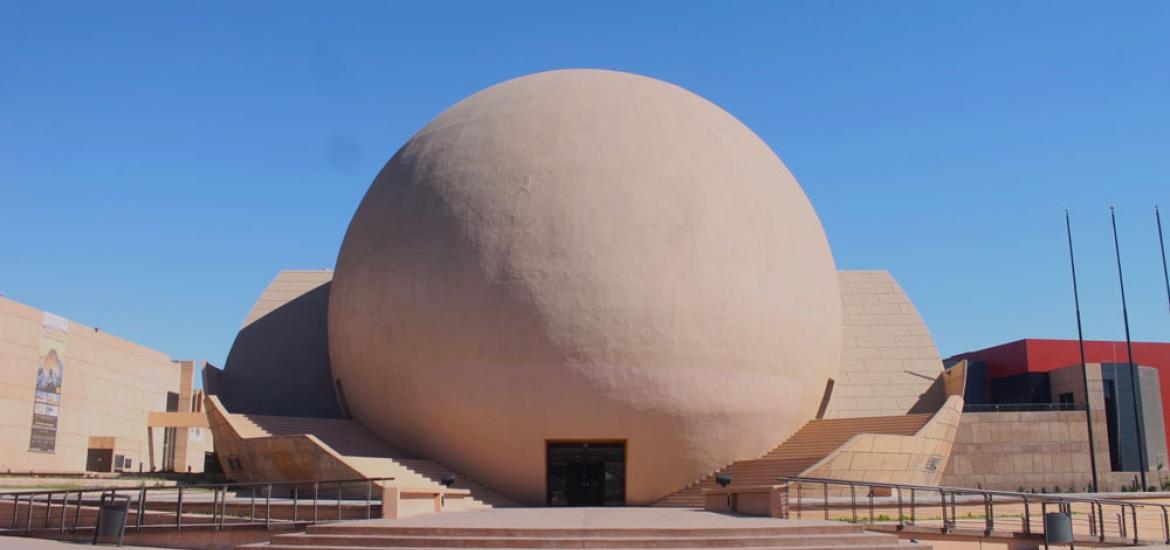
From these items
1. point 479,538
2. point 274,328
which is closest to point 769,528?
point 479,538

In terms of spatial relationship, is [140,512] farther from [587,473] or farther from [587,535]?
[587,473]

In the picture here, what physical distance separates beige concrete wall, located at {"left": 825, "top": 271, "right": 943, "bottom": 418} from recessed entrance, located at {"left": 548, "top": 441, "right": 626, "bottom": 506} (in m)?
8.62

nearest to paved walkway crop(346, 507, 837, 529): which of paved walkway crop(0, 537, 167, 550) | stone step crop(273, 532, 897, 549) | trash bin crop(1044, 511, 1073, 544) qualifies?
stone step crop(273, 532, 897, 549)

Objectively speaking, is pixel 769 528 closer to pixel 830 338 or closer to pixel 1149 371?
pixel 830 338

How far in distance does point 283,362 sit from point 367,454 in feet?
29.8

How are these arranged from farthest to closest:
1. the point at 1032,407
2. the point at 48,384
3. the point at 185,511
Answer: the point at 48,384, the point at 1032,407, the point at 185,511

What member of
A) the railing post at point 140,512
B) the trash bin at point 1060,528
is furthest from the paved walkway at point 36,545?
the trash bin at point 1060,528

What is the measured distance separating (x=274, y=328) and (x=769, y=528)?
2155 centimetres

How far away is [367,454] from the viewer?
2344cm

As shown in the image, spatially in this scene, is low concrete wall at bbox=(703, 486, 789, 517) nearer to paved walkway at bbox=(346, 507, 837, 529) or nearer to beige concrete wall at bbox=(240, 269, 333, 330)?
paved walkway at bbox=(346, 507, 837, 529)

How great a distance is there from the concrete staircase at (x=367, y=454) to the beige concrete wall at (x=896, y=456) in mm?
7011

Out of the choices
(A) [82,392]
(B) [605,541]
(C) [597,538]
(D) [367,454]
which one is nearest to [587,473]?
(D) [367,454]

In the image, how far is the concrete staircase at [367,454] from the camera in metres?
21.1

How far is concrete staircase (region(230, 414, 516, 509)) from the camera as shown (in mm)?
21141
